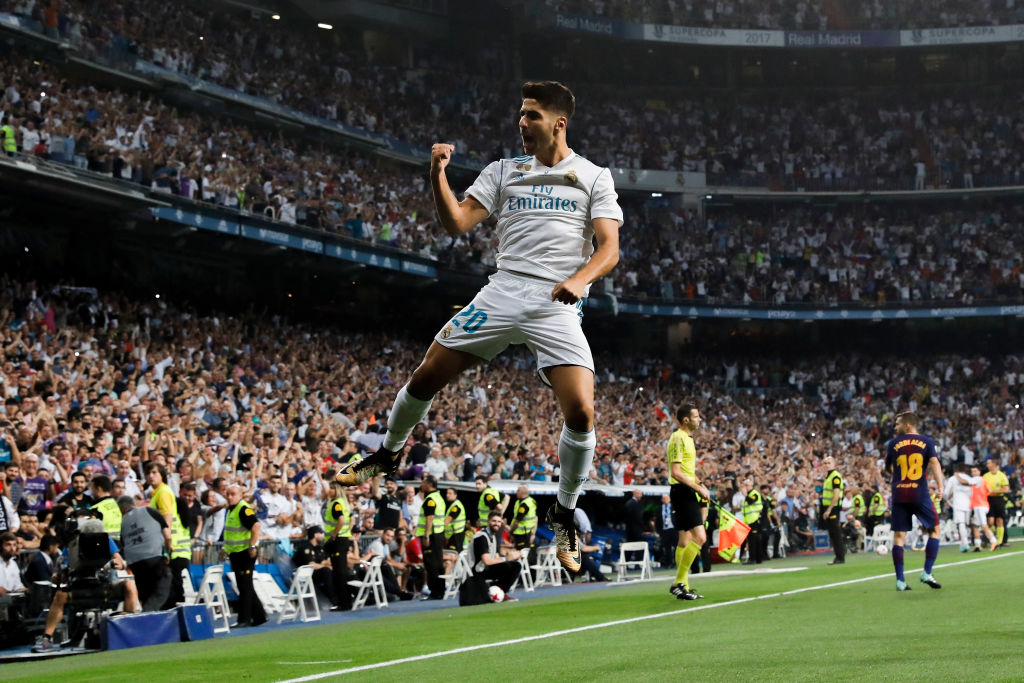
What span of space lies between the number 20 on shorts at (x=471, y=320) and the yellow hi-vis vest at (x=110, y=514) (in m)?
9.50

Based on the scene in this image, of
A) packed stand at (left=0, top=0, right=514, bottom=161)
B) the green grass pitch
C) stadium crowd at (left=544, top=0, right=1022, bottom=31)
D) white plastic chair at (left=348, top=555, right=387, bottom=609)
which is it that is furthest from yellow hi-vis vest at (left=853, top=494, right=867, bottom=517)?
stadium crowd at (left=544, top=0, right=1022, bottom=31)

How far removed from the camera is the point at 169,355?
85.7 ft

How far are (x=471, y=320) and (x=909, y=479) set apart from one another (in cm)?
995

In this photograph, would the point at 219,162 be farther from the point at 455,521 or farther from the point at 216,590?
the point at 216,590

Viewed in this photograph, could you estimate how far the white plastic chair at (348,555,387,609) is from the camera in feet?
62.4

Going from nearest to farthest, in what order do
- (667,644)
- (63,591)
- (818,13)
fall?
(667,644), (63,591), (818,13)

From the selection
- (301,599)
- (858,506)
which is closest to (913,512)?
(301,599)

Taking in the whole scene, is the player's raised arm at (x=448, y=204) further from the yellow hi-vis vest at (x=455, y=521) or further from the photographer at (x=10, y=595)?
the yellow hi-vis vest at (x=455, y=521)

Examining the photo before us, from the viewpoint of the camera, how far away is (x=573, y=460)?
6852 millimetres

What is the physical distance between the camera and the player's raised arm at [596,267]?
612cm

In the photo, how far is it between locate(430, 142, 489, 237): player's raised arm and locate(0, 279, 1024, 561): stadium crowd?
976 cm

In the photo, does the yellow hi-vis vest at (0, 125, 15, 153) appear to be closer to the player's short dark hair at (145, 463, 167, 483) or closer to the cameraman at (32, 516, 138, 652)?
the player's short dark hair at (145, 463, 167, 483)

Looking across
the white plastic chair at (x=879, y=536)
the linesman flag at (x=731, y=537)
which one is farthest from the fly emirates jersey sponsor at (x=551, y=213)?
the white plastic chair at (x=879, y=536)

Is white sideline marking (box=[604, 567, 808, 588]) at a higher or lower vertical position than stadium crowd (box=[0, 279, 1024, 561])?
lower
